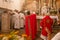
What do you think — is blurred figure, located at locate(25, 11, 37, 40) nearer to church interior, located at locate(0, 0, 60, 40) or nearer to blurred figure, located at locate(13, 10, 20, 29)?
church interior, located at locate(0, 0, 60, 40)

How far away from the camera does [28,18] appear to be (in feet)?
24.8

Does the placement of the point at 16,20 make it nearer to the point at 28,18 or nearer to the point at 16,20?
the point at 16,20

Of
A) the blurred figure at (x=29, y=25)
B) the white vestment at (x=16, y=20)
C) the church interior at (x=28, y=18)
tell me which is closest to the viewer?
the church interior at (x=28, y=18)

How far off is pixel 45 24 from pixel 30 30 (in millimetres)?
1087

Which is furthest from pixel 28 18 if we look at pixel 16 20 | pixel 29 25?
pixel 16 20

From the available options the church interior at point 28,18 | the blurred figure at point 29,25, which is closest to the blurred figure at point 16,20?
the church interior at point 28,18

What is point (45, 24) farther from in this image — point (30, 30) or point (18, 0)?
point (18, 0)

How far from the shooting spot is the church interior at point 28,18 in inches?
282

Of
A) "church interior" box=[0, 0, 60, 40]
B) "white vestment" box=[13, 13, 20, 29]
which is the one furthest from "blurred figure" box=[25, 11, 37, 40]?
"white vestment" box=[13, 13, 20, 29]

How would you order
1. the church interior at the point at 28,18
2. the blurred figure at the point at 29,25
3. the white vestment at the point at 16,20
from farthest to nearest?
the white vestment at the point at 16,20 < the blurred figure at the point at 29,25 < the church interior at the point at 28,18

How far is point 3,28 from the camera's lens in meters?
9.65

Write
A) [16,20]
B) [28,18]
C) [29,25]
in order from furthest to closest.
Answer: [16,20]
[29,25]
[28,18]

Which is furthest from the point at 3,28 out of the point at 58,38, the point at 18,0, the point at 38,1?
the point at 58,38

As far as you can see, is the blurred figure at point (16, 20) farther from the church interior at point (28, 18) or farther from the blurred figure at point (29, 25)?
the blurred figure at point (29, 25)
